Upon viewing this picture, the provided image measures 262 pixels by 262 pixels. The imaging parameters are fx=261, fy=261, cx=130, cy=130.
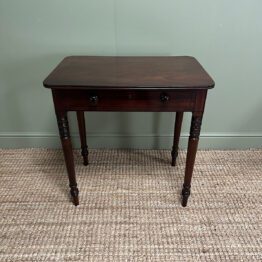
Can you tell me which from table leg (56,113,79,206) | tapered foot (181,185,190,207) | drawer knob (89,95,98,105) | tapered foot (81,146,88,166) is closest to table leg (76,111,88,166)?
tapered foot (81,146,88,166)

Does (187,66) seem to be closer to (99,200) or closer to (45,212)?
(99,200)

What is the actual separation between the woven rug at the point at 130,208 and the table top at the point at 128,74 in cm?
67

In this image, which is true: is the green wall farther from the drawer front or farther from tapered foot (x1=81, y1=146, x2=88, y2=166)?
the drawer front

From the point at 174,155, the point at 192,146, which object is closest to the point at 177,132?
the point at 174,155

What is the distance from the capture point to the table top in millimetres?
1014

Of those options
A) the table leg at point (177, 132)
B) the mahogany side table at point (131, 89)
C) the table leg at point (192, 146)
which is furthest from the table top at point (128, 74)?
the table leg at point (177, 132)

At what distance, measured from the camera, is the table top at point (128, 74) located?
1014 mm

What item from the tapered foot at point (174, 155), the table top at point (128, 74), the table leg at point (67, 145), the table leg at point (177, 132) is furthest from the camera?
the tapered foot at point (174, 155)

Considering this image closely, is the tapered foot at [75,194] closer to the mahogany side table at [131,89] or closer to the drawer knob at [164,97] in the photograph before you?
the mahogany side table at [131,89]

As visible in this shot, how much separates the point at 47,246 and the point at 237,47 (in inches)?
56.6

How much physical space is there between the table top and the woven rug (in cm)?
67

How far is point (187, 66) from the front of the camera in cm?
122

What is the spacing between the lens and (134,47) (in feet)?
4.89

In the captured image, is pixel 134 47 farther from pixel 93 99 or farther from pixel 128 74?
pixel 93 99
